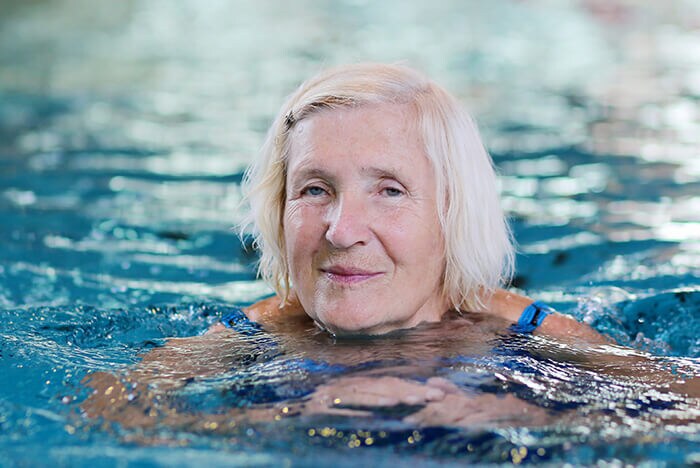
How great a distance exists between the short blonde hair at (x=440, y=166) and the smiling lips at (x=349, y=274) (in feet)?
1.07

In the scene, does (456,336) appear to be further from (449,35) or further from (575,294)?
(449,35)

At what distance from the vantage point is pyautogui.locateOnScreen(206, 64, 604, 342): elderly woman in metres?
3.04

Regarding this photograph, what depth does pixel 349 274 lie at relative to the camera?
306 cm

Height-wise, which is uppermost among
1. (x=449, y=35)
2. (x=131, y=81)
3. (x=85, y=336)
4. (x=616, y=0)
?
(x=616, y=0)

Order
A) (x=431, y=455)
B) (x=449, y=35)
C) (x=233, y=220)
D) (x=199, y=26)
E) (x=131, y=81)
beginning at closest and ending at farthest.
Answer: (x=431, y=455) → (x=233, y=220) → (x=131, y=81) → (x=449, y=35) → (x=199, y=26)

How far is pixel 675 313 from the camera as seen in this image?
4.27m

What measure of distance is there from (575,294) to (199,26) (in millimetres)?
14599

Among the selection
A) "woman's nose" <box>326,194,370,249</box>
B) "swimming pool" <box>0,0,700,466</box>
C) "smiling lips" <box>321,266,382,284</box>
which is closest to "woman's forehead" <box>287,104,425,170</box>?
"woman's nose" <box>326,194,370,249</box>

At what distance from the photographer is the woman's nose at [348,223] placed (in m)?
2.98

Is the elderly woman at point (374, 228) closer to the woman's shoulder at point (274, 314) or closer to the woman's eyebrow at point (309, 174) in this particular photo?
the woman's eyebrow at point (309, 174)

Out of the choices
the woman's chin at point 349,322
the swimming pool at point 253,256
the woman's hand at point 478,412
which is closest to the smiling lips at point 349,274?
the woman's chin at point 349,322

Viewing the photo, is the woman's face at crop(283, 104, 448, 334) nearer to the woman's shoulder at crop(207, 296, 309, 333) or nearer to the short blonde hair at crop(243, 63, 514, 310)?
the short blonde hair at crop(243, 63, 514, 310)

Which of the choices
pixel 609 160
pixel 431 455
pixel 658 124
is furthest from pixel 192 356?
pixel 658 124

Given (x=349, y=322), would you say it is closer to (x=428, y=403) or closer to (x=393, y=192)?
(x=393, y=192)
